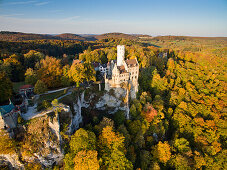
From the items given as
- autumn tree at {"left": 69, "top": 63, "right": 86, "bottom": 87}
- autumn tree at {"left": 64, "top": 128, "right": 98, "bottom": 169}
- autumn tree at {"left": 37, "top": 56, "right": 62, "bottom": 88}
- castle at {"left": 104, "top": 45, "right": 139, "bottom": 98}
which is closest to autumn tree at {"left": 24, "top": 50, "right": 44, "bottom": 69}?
autumn tree at {"left": 37, "top": 56, "right": 62, "bottom": 88}

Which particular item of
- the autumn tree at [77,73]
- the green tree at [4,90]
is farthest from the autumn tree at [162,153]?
the green tree at [4,90]

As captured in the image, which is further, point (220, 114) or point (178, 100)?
point (178, 100)

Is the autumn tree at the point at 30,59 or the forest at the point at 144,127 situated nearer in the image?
the forest at the point at 144,127

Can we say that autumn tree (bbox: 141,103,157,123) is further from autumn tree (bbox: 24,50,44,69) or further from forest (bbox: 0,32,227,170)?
autumn tree (bbox: 24,50,44,69)

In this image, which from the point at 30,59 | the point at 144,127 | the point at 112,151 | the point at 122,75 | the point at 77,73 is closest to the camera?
the point at 112,151

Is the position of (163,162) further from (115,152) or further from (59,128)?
(59,128)

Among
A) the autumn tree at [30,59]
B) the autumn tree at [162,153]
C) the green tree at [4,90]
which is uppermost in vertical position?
the autumn tree at [30,59]

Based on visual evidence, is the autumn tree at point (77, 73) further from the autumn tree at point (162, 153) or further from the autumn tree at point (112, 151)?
the autumn tree at point (162, 153)

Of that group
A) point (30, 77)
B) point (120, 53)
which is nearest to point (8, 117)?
point (30, 77)

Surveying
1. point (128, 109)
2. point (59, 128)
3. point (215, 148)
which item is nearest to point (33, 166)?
point (59, 128)

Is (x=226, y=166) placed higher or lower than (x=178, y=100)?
lower

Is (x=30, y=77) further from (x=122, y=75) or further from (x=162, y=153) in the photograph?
(x=162, y=153)
